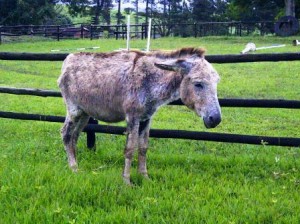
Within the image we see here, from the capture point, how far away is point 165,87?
481 cm

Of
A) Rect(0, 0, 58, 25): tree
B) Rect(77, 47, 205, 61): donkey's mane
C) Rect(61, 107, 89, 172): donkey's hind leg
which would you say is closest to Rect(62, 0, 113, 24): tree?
Rect(0, 0, 58, 25): tree

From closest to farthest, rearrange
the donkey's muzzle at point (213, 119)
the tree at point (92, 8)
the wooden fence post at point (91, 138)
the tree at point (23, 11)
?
the donkey's muzzle at point (213, 119), the wooden fence post at point (91, 138), the tree at point (23, 11), the tree at point (92, 8)

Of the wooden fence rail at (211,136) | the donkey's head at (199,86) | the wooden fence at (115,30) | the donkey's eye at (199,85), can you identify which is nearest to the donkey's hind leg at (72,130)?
the wooden fence rail at (211,136)

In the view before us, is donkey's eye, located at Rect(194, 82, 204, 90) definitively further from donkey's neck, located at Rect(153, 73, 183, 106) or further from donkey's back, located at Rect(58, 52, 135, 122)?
donkey's back, located at Rect(58, 52, 135, 122)

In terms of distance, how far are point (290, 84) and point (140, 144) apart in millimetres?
10167

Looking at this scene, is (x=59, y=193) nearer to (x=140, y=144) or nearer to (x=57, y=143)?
(x=140, y=144)

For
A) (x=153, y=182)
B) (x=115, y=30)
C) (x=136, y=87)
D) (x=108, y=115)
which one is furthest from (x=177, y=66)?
(x=115, y=30)

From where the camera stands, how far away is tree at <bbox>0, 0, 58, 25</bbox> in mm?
49125

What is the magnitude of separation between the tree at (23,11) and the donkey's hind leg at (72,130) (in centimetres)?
4580

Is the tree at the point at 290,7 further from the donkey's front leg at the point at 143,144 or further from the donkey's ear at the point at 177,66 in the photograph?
the donkey's ear at the point at 177,66

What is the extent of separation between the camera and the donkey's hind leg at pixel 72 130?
563 cm

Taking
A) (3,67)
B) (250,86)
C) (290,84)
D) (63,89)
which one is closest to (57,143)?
(63,89)

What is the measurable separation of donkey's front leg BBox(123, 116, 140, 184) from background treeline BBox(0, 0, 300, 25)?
141 feet

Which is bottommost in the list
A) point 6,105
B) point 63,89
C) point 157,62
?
point 6,105
